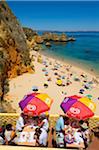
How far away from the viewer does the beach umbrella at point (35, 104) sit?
988cm

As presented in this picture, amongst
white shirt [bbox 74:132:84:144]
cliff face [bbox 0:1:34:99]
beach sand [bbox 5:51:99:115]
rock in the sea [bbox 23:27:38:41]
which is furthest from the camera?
rock in the sea [bbox 23:27:38:41]

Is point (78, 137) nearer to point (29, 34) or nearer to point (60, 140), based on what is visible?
point (60, 140)

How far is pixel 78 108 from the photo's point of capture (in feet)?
32.1

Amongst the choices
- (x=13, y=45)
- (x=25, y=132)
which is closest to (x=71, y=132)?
(x=25, y=132)

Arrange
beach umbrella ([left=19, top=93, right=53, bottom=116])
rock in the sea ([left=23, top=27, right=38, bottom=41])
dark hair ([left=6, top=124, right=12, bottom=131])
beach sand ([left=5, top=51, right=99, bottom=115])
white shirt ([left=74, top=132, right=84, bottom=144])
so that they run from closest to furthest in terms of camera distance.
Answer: white shirt ([left=74, top=132, right=84, bottom=144]) < dark hair ([left=6, top=124, right=12, bottom=131]) < beach umbrella ([left=19, top=93, right=53, bottom=116]) < beach sand ([left=5, top=51, right=99, bottom=115]) < rock in the sea ([left=23, top=27, right=38, bottom=41])

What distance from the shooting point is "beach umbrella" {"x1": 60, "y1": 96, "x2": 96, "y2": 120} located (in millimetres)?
9586

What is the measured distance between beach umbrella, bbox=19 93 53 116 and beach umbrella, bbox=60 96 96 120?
548mm

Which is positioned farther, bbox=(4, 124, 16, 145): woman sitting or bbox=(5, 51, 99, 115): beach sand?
bbox=(5, 51, 99, 115): beach sand

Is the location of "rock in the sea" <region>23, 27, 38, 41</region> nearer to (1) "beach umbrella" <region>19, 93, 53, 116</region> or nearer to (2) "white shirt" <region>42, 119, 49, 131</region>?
(1) "beach umbrella" <region>19, 93, 53, 116</region>

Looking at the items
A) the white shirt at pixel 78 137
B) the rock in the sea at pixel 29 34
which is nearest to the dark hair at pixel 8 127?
the white shirt at pixel 78 137

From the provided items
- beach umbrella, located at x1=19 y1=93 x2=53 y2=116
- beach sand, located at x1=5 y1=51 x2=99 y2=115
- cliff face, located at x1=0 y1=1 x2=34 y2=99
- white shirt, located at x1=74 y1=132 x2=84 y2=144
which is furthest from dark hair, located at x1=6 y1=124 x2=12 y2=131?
cliff face, located at x1=0 y1=1 x2=34 y2=99

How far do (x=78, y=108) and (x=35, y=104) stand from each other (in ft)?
3.67

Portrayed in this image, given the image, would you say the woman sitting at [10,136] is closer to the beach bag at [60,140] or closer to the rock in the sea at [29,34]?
the beach bag at [60,140]

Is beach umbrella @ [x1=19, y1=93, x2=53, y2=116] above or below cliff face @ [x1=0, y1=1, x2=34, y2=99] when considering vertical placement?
below
